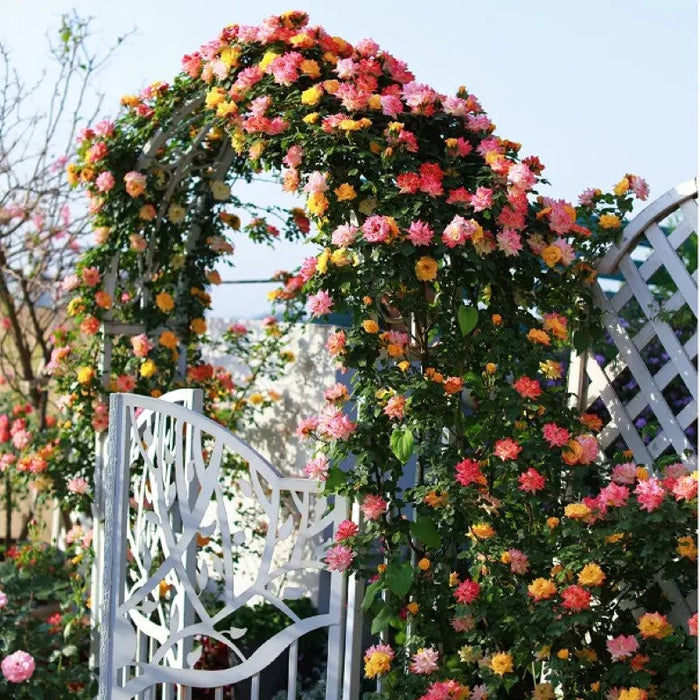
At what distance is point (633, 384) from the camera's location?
562 centimetres

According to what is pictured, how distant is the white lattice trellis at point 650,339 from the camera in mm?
2371

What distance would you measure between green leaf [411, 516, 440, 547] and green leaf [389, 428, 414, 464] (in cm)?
15

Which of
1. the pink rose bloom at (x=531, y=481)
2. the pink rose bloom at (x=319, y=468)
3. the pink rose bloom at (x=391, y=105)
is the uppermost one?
the pink rose bloom at (x=391, y=105)

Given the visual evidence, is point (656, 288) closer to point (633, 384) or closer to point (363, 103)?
point (633, 384)

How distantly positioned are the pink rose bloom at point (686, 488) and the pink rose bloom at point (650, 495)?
3 cm

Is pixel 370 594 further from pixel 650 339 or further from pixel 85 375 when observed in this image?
pixel 85 375

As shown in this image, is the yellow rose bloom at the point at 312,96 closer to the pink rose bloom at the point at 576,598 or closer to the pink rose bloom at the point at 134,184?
the pink rose bloom at the point at 134,184

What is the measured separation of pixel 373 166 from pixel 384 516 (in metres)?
0.85

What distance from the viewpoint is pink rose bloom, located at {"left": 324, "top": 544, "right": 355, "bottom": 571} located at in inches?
97.6

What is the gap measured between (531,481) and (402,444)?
12.1 inches

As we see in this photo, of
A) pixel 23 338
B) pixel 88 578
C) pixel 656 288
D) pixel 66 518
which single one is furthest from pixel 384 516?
pixel 656 288

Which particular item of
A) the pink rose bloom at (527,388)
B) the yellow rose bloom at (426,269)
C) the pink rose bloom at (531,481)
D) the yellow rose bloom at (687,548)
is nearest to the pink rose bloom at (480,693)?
the pink rose bloom at (531,481)

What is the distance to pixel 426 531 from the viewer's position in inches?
97.7

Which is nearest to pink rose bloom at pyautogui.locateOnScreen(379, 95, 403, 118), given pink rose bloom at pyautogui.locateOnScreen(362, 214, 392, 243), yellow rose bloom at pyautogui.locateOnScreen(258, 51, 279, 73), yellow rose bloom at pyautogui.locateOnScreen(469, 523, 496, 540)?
pink rose bloom at pyautogui.locateOnScreen(362, 214, 392, 243)
